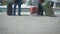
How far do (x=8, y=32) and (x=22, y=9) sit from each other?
545cm

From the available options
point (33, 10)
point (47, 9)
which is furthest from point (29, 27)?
point (33, 10)

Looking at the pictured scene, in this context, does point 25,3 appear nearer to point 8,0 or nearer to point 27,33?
point 8,0

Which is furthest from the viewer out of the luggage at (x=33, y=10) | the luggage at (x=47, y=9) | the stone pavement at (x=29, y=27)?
the luggage at (x=33, y=10)

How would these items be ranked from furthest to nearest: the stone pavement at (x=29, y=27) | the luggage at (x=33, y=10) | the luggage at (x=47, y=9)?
1. the luggage at (x=33, y=10)
2. the luggage at (x=47, y=9)
3. the stone pavement at (x=29, y=27)

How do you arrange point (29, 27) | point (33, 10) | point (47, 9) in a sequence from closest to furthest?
1. point (29, 27)
2. point (47, 9)
3. point (33, 10)

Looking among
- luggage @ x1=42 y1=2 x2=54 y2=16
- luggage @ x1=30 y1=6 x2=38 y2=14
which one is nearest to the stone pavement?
luggage @ x1=42 y1=2 x2=54 y2=16

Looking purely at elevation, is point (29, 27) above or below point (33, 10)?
below

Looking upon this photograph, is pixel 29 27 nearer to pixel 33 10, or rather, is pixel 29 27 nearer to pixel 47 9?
pixel 47 9

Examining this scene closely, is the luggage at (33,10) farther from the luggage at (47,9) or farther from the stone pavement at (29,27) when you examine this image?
the stone pavement at (29,27)

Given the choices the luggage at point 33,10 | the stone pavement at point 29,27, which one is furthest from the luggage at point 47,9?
the stone pavement at point 29,27

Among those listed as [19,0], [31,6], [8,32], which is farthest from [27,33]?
[31,6]

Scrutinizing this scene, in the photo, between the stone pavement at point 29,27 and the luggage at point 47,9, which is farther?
the luggage at point 47,9

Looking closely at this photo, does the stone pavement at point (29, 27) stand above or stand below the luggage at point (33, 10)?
below

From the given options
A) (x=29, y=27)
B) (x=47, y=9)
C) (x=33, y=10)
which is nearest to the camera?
(x=29, y=27)
